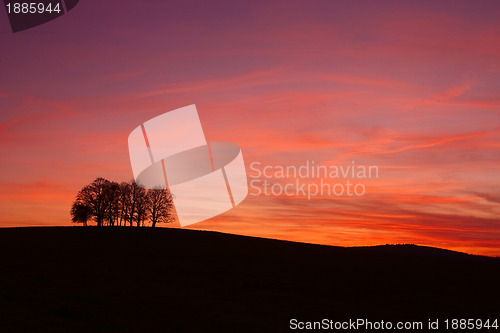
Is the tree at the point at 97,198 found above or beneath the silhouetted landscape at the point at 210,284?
above

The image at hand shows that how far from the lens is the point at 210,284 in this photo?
31.2m

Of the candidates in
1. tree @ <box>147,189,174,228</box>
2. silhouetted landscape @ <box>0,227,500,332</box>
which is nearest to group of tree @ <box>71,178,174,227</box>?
tree @ <box>147,189,174,228</box>

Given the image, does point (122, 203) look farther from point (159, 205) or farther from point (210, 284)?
point (210, 284)

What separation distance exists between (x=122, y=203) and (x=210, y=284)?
50.0 meters

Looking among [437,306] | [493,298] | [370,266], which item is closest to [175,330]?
[437,306]

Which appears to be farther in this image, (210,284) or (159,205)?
(159,205)

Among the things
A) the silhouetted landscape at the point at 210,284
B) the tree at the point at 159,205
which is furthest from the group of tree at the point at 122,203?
the silhouetted landscape at the point at 210,284

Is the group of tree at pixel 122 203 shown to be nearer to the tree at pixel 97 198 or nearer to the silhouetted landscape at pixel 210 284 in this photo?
the tree at pixel 97 198

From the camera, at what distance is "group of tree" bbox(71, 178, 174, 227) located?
253 feet

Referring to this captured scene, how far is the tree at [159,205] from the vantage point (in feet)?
254

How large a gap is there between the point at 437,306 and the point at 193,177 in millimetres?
51380

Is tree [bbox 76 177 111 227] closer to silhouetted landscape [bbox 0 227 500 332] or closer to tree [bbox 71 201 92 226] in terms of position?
tree [bbox 71 201 92 226]

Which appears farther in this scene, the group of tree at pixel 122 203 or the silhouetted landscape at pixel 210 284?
the group of tree at pixel 122 203

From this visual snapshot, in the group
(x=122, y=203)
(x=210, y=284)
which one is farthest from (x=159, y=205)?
(x=210, y=284)
